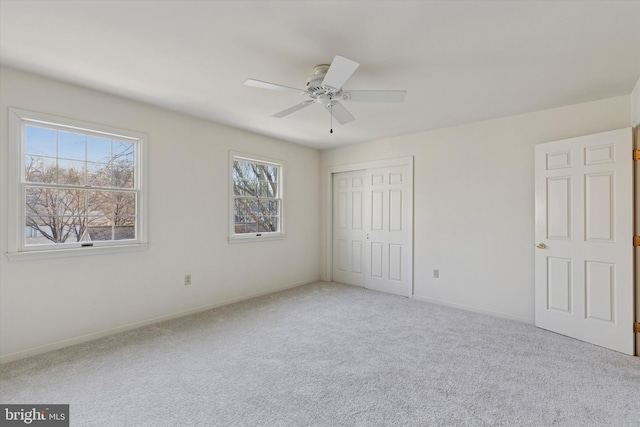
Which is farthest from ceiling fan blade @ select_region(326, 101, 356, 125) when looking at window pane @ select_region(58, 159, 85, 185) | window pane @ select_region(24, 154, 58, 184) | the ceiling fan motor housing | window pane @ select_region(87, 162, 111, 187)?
window pane @ select_region(24, 154, 58, 184)

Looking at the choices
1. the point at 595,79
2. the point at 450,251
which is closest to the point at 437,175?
the point at 450,251

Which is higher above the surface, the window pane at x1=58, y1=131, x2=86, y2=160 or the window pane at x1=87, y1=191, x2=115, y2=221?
the window pane at x1=58, y1=131, x2=86, y2=160

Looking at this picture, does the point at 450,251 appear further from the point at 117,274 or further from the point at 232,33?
the point at 117,274

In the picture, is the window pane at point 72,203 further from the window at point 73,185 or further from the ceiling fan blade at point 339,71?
the ceiling fan blade at point 339,71

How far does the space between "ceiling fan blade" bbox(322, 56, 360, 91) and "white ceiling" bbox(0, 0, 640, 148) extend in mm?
259

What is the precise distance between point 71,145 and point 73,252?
105 centimetres

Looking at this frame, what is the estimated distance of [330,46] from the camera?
6.89 ft

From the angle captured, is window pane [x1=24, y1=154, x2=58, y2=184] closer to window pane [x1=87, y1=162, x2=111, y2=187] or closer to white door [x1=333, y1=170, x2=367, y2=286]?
window pane [x1=87, y1=162, x2=111, y2=187]

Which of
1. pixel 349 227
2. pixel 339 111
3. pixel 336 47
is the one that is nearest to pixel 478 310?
pixel 349 227

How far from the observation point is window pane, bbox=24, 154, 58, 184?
2635 mm

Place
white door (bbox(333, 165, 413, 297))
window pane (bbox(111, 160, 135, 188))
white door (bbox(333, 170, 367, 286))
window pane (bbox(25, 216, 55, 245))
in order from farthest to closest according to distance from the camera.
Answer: white door (bbox(333, 170, 367, 286)) → white door (bbox(333, 165, 413, 297)) → window pane (bbox(111, 160, 135, 188)) → window pane (bbox(25, 216, 55, 245))

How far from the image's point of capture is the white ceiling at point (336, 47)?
1.76m

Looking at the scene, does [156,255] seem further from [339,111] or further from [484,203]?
[484,203]

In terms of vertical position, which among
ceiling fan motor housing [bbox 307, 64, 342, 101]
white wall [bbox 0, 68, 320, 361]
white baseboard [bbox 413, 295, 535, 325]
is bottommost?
white baseboard [bbox 413, 295, 535, 325]
